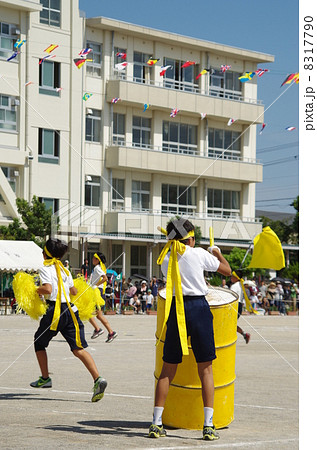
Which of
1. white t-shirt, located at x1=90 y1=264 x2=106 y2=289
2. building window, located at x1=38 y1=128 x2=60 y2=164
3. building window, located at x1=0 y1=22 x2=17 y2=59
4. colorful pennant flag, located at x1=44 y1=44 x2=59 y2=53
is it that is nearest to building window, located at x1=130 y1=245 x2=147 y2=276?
building window, located at x1=38 y1=128 x2=60 y2=164

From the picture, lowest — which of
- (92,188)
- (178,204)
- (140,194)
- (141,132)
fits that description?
(178,204)

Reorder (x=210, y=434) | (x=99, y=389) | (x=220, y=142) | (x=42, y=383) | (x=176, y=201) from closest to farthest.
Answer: (x=210, y=434) < (x=99, y=389) < (x=42, y=383) < (x=176, y=201) < (x=220, y=142)

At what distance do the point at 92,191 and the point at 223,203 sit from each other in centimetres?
1055

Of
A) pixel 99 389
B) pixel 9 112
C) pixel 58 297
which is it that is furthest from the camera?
pixel 9 112

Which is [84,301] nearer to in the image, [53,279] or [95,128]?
[53,279]

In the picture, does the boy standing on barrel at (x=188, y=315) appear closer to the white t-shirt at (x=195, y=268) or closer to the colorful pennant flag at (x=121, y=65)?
the white t-shirt at (x=195, y=268)

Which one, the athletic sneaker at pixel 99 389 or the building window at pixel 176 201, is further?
the building window at pixel 176 201

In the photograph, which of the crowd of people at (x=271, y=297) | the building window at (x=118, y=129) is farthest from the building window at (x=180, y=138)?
the crowd of people at (x=271, y=297)

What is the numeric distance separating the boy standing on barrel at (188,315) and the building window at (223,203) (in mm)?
48070

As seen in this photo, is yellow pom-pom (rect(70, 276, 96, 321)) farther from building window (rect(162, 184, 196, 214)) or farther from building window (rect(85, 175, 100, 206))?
building window (rect(162, 184, 196, 214))

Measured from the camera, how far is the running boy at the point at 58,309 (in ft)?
31.9

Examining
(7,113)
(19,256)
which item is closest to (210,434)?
(19,256)

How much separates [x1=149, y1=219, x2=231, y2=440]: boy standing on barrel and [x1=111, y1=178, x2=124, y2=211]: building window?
43885mm

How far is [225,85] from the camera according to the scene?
57.8 m
